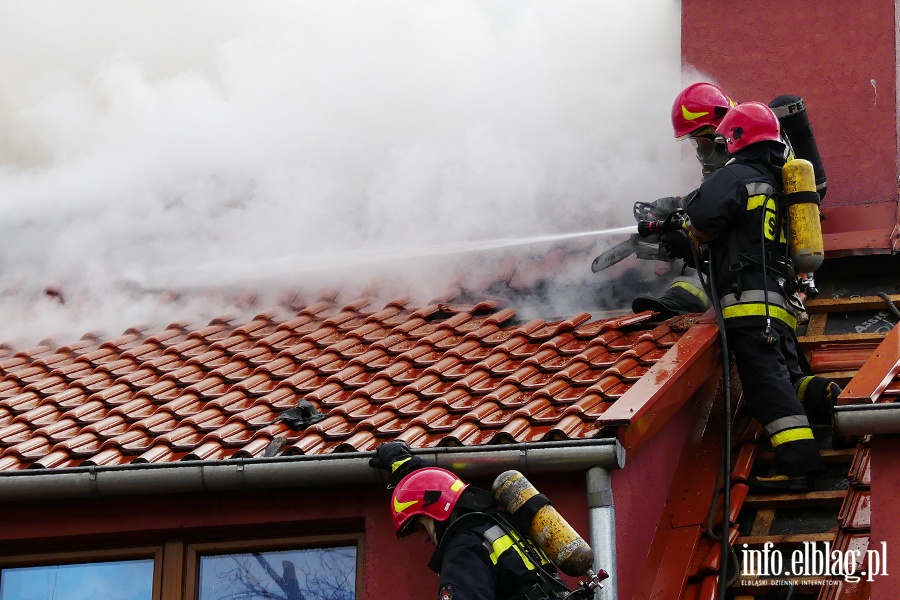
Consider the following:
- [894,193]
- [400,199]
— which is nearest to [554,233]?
[400,199]

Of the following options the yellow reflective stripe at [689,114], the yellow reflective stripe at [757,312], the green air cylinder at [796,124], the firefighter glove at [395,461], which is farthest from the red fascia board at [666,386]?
the green air cylinder at [796,124]

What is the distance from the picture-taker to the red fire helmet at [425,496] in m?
6.56

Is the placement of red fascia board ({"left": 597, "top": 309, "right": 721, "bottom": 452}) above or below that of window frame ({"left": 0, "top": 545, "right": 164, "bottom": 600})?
above

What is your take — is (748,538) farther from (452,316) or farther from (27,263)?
(27,263)

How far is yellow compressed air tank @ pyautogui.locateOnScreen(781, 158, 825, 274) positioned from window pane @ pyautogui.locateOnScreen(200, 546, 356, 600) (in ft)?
8.88

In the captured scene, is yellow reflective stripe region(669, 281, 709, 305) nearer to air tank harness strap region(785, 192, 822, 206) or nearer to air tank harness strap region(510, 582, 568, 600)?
air tank harness strap region(785, 192, 822, 206)

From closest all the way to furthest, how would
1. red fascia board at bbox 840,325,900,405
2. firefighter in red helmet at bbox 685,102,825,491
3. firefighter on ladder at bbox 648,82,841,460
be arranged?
red fascia board at bbox 840,325,900,405, firefighter in red helmet at bbox 685,102,825,491, firefighter on ladder at bbox 648,82,841,460

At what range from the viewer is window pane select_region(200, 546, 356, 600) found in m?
7.43

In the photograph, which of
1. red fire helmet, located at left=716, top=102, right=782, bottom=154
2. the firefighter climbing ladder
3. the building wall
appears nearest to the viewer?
the firefighter climbing ladder

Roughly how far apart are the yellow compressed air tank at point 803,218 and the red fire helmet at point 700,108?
0.79m

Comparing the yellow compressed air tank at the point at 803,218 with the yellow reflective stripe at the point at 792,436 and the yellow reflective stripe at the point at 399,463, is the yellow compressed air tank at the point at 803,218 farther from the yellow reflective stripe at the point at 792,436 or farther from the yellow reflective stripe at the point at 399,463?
the yellow reflective stripe at the point at 399,463

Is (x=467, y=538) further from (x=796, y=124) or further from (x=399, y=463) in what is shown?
(x=796, y=124)

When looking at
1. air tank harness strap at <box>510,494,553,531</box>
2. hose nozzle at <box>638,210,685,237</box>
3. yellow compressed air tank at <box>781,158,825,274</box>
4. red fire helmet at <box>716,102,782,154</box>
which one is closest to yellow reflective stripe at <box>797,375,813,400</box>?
yellow compressed air tank at <box>781,158,825,274</box>

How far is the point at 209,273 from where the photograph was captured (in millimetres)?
10586
